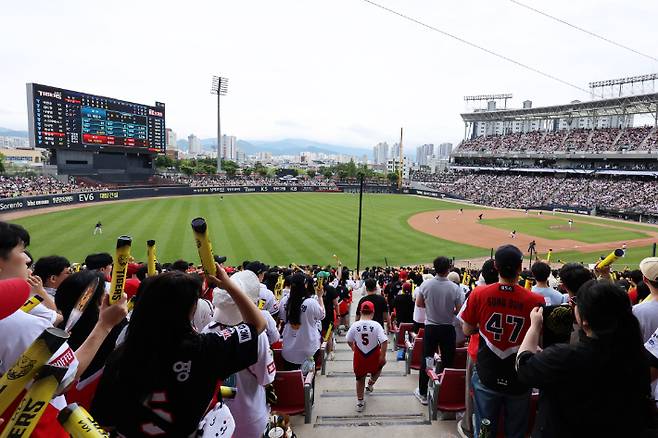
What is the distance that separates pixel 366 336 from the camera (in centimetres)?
559

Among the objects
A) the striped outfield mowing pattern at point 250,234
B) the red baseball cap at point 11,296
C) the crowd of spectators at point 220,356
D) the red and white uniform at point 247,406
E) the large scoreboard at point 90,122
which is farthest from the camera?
the large scoreboard at point 90,122

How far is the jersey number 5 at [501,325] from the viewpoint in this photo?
3.77m

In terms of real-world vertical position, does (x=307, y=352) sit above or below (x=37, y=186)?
below

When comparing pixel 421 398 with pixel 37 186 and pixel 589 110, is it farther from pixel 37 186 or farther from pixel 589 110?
pixel 589 110

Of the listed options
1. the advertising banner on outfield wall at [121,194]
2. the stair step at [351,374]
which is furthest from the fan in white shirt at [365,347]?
the advertising banner on outfield wall at [121,194]

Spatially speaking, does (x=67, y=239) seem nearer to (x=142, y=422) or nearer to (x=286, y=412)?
(x=286, y=412)

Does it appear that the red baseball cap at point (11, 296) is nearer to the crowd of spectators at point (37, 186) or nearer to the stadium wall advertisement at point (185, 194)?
the stadium wall advertisement at point (185, 194)

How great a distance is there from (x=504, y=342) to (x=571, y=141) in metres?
75.8

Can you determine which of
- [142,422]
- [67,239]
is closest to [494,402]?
[142,422]

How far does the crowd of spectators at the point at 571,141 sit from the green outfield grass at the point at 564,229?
2271 centimetres

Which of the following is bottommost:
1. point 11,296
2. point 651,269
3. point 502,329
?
point 502,329

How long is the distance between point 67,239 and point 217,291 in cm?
2796

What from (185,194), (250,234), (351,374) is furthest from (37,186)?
(351,374)

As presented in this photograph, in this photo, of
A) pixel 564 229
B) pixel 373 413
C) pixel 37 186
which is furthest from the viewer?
pixel 37 186
